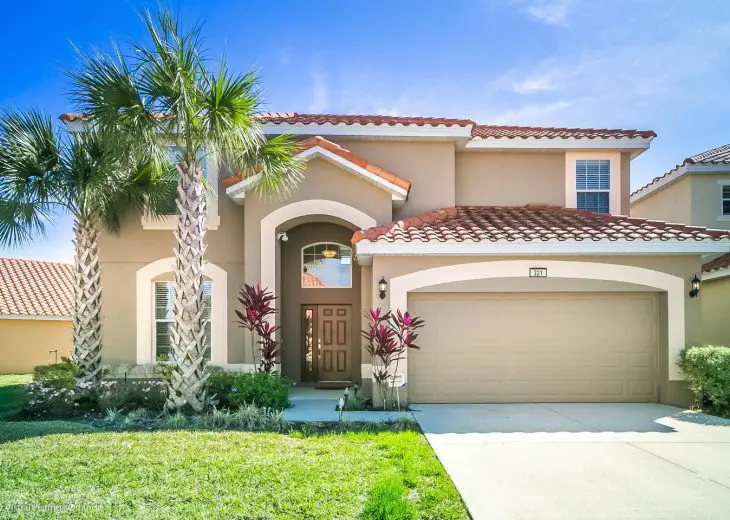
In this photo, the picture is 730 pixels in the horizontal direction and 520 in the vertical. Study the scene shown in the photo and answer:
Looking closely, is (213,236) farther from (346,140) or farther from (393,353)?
(393,353)

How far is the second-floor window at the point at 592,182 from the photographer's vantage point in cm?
1445

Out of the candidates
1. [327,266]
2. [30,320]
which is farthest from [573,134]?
[30,320]

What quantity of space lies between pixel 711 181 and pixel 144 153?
64.8ft

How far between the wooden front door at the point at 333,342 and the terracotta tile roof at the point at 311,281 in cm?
64

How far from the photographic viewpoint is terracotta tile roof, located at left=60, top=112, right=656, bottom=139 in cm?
1304

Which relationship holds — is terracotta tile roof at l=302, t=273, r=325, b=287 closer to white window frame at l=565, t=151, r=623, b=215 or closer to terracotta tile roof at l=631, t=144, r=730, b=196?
white window frame at l=565, t=151, r=623, b=215

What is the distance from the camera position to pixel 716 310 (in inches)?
634

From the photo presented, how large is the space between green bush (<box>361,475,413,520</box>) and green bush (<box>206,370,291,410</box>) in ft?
14.7

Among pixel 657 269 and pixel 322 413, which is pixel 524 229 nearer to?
pixel 657 269

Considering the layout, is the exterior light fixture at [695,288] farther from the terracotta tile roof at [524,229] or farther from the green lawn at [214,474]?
the green lawn at [214,474]

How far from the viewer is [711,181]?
18.4m

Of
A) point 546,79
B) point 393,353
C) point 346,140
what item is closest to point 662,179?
point 546,79

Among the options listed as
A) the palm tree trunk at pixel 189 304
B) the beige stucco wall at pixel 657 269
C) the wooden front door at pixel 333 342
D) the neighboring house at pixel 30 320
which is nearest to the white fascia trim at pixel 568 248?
the beige stucco wall at pixel 657 269

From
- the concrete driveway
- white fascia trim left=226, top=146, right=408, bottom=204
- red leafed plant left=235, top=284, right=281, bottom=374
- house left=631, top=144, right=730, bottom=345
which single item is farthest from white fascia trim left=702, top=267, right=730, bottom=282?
red leafed plant left=235, top=284, right=281, bottom=374
